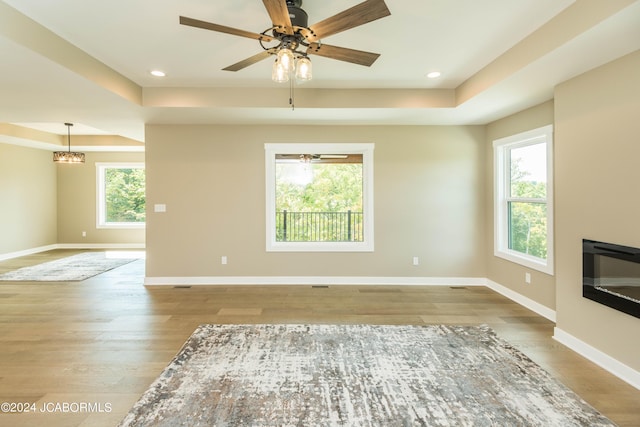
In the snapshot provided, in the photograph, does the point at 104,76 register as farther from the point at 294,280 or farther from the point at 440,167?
the point at 440,167

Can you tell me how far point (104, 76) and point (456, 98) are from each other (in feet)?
13.1

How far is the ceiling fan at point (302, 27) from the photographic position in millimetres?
1661

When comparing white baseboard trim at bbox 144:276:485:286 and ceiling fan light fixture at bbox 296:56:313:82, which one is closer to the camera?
ceiling fan light fixture at bbox 296:56:313:82

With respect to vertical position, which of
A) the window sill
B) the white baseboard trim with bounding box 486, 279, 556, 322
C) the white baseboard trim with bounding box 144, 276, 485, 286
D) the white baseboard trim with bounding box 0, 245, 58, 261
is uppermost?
the window sill

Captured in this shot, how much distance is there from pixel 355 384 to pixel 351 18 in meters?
2.42

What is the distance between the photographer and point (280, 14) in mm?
1725

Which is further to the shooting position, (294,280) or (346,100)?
(294,280)

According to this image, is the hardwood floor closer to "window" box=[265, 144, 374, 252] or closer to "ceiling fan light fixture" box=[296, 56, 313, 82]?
"window" box=[265, 144, 374, 252]

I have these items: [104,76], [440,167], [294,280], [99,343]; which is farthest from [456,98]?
[99,343]

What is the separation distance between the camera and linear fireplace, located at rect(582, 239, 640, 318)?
2.39m

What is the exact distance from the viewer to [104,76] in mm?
3246

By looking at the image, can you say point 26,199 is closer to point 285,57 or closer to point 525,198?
point 285,57

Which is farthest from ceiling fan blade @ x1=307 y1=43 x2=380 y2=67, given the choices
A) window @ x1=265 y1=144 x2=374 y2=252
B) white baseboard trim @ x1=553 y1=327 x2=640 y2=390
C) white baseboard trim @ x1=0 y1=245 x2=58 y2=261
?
white baseboard trim @ x1=0 y1=245 x2=58 y2=261

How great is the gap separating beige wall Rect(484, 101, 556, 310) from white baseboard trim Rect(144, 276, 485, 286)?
45 centimetres
